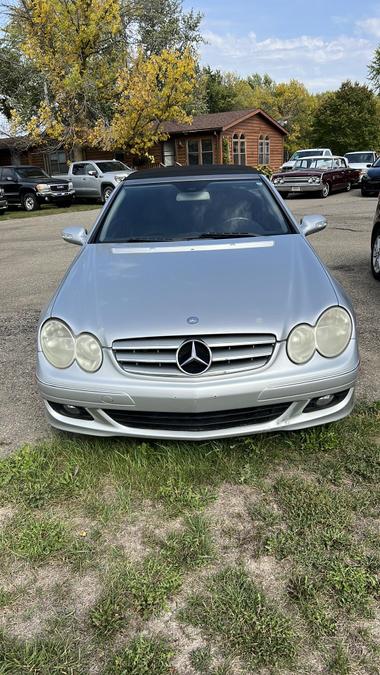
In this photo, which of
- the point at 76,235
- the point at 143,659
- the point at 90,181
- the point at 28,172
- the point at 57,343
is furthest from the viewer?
the point at 90,181

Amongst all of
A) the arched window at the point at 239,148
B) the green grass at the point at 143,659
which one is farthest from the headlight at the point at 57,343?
the arched window at the point at 239,148

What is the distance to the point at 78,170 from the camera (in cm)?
2183

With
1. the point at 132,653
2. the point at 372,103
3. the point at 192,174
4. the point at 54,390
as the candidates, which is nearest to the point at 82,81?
the point at 192,174

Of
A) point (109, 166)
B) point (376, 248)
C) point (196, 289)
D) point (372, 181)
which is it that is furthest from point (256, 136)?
point (196, 289)

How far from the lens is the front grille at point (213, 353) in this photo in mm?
2545

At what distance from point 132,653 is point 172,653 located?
134 mm

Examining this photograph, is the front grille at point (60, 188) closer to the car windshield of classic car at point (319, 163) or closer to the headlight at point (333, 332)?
the car windshield of classic car at point (319, 163)

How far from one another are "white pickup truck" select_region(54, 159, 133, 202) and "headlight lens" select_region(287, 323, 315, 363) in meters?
18.7

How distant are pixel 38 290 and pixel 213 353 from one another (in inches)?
201

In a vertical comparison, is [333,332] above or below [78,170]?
below

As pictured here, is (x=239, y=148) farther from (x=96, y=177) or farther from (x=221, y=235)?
(x=221, y=235)

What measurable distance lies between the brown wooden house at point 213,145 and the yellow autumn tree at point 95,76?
4.94 meters

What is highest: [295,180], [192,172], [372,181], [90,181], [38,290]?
[192,172]

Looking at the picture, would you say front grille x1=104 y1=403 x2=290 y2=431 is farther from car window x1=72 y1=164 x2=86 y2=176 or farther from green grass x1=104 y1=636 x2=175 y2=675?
car window x1=72 y1=164 x2=86 y2=176
